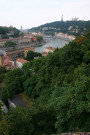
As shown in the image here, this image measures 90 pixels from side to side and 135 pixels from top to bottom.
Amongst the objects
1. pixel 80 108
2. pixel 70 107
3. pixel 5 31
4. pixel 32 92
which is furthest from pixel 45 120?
pixel 5 31

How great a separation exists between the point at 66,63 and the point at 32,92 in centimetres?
246

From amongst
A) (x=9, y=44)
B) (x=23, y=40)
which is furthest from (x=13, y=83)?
(x=23, y=40)

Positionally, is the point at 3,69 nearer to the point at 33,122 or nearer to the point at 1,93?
the point at 1,93

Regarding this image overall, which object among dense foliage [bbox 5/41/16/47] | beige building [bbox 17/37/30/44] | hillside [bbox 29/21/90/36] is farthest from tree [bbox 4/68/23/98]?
hillside [bbox 29/21/90/36]

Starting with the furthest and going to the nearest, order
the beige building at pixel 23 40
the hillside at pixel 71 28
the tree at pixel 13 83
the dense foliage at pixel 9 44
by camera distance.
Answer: the hillside at pixel 71 28 < the beige building at pixel 23 40 < the dense foliage at pixel 9 44 < the tree at pixel 13 83

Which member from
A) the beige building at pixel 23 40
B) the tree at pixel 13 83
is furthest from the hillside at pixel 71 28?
the tree at pixel 13 83

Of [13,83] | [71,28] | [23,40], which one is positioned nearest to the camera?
[13,83]

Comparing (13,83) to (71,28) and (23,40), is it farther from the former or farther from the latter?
(71,28)

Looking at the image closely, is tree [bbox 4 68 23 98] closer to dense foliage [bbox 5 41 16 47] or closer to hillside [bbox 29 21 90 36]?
dense foliage [bbox 5 41 16 47]

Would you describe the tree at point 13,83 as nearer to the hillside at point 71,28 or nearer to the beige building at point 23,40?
the beige building at point 23,40

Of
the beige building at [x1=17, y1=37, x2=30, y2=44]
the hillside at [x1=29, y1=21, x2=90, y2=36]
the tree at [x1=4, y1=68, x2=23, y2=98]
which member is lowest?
the tree at [x1=4, y1=68, x2=23, y2=98]

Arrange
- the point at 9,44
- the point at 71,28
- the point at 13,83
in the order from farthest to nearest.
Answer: the point at 71,28 → the point at 9,44 → the point at 13,83

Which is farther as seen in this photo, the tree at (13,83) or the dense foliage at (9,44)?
the dense foliage at (9,44)

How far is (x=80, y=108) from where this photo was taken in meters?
2.91
